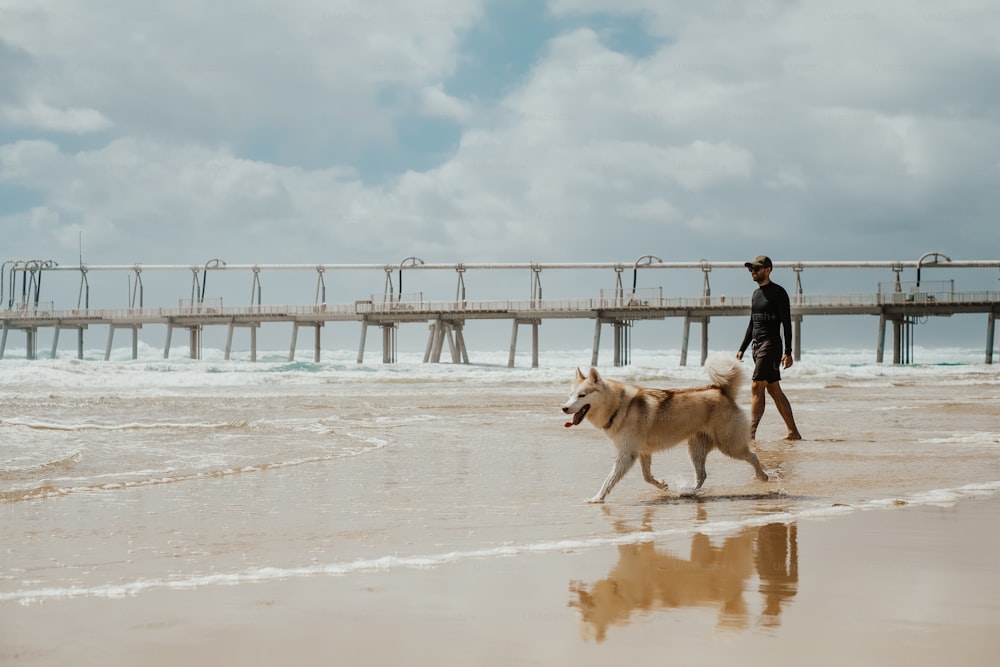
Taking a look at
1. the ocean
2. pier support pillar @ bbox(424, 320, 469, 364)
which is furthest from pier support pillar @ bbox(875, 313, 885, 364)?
the ocean

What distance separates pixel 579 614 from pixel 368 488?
2988mm

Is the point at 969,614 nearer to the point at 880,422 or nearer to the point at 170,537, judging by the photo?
the point at 170,537

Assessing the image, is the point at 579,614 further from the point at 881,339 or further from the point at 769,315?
the point at 881,339

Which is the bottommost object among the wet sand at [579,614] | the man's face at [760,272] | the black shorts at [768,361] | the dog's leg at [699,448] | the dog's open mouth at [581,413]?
the wet sand at [579,614]

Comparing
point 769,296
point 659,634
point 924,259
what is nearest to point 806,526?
point 659,634

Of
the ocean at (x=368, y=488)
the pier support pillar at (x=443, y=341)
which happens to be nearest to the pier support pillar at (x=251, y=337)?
the pier support pillar at (x=443, y=341)

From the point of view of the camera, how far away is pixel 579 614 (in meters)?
2.60

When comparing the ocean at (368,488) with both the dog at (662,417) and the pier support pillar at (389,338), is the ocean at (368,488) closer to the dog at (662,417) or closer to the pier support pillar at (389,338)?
the dog at (662,417)

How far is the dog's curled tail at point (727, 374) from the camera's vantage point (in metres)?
5.61

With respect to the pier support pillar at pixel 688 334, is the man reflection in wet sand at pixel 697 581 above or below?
below

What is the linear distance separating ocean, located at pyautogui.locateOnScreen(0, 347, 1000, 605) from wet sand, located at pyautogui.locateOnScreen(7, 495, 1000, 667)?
0.86ft

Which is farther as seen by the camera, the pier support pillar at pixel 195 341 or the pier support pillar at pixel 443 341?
the pier support pillar at pixel 195 341

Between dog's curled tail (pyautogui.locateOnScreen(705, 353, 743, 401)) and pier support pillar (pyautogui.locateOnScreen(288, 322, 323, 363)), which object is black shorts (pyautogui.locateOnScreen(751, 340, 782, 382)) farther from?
pier support pillar (pyautogui.locateOnScreen(288, 322, 323, 363))

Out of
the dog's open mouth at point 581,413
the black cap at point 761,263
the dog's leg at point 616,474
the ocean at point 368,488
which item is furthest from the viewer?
the black cap at point 761,263
